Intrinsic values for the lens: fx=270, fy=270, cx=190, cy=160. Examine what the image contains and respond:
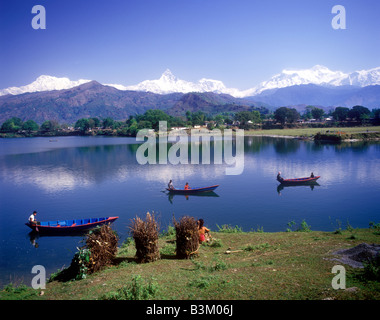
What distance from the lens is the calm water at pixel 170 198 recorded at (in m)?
17.2

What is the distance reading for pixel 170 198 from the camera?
25.6 meters

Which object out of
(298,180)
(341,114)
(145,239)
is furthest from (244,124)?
(145,239)

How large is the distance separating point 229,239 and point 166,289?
631 cm

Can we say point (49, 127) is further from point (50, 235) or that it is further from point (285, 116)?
point (50, 235)

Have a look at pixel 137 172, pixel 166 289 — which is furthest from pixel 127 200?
pixel 166 289

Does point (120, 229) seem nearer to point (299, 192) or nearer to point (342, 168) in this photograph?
point (299, 192)

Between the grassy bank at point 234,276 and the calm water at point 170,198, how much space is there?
560 cm

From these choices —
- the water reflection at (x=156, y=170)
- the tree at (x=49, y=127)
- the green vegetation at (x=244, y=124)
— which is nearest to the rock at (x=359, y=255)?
the water reflection at (x=156, y=170)

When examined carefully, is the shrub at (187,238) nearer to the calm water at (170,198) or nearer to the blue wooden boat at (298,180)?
the calm water at (170,198)

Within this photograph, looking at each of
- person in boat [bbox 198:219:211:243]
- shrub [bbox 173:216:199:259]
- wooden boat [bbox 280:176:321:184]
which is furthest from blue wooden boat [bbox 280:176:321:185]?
shrub [bbox 173:216:199:259]

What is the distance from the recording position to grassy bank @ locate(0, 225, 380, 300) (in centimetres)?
648

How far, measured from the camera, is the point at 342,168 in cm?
3556

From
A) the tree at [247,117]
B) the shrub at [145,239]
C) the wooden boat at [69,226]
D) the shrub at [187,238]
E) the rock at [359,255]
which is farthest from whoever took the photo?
the tree at [247,117]
